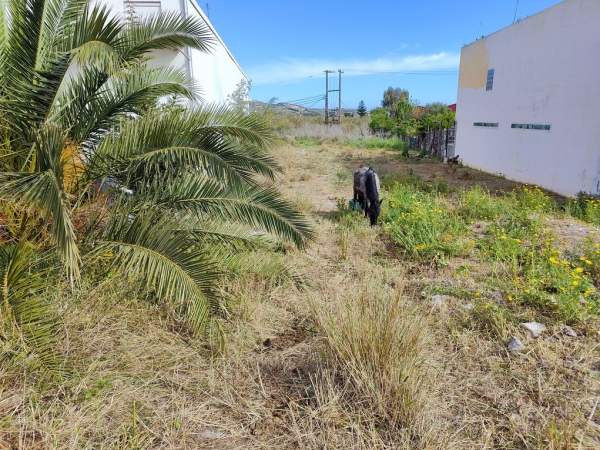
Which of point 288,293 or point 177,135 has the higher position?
point 177,135

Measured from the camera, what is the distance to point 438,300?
11.1 ft

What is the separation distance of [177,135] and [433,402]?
270 cm

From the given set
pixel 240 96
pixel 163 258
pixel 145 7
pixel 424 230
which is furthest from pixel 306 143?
pixel 163 258

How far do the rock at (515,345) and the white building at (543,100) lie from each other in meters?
7.21

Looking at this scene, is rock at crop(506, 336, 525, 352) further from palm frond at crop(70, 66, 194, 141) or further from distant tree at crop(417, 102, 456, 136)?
distant tree at crop(417, 102, 456, 136)

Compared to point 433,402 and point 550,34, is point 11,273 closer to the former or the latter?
point 433,402

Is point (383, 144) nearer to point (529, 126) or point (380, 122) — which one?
point (380, 122)

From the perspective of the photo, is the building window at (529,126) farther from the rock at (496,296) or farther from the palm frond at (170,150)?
the palm frond at (170,150)

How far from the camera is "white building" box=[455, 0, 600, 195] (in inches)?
A: 314

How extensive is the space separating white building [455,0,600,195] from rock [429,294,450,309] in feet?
22.4

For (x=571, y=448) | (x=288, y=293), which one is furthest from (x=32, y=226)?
(x=571, y=448)

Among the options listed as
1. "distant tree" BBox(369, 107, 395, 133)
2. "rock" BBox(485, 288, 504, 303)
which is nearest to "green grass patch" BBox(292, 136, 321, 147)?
"distant tree" BBox(369, 107, 395, 133)

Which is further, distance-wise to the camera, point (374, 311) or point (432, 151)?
point (432, 151)

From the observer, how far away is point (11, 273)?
88.0 inches
